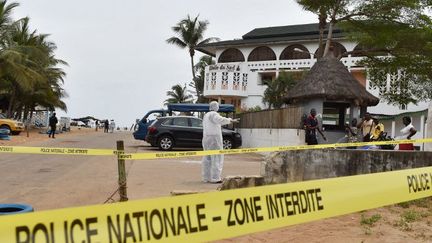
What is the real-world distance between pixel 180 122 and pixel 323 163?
34.9ft

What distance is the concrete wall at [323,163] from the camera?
8727mm

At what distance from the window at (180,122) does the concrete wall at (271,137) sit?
3.28 m

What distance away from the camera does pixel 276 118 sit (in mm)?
18328

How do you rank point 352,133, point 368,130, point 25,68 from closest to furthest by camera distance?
point 368,130, point 352,133, point 25,68

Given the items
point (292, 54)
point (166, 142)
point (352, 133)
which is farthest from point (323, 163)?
point (292, 54)

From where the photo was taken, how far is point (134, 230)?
2.39 meters

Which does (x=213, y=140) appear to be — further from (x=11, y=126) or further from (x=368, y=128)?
(x=11, y=126)

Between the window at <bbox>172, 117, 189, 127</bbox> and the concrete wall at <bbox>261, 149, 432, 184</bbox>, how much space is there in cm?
1013

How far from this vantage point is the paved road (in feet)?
25.8

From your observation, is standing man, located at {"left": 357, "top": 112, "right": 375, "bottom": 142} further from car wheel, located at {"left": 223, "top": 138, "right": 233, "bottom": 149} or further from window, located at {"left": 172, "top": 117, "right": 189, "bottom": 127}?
window, located at {"left": 172, "top": 117, "right": 189, "bottom": 127}

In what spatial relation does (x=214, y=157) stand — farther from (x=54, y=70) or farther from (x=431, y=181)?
(x=54, y=70)

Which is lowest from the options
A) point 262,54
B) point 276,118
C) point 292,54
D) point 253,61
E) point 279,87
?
point 276,118

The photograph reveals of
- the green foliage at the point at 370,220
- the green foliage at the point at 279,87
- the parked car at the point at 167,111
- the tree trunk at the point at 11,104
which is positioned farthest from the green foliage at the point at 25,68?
the green foliage at the point at 370,220

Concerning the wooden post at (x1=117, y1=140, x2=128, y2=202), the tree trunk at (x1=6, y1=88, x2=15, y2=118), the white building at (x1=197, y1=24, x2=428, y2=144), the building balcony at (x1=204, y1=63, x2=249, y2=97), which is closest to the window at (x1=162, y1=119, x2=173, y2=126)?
the wooden post at (x1=117, y1=140, x2=128, y2=202)
